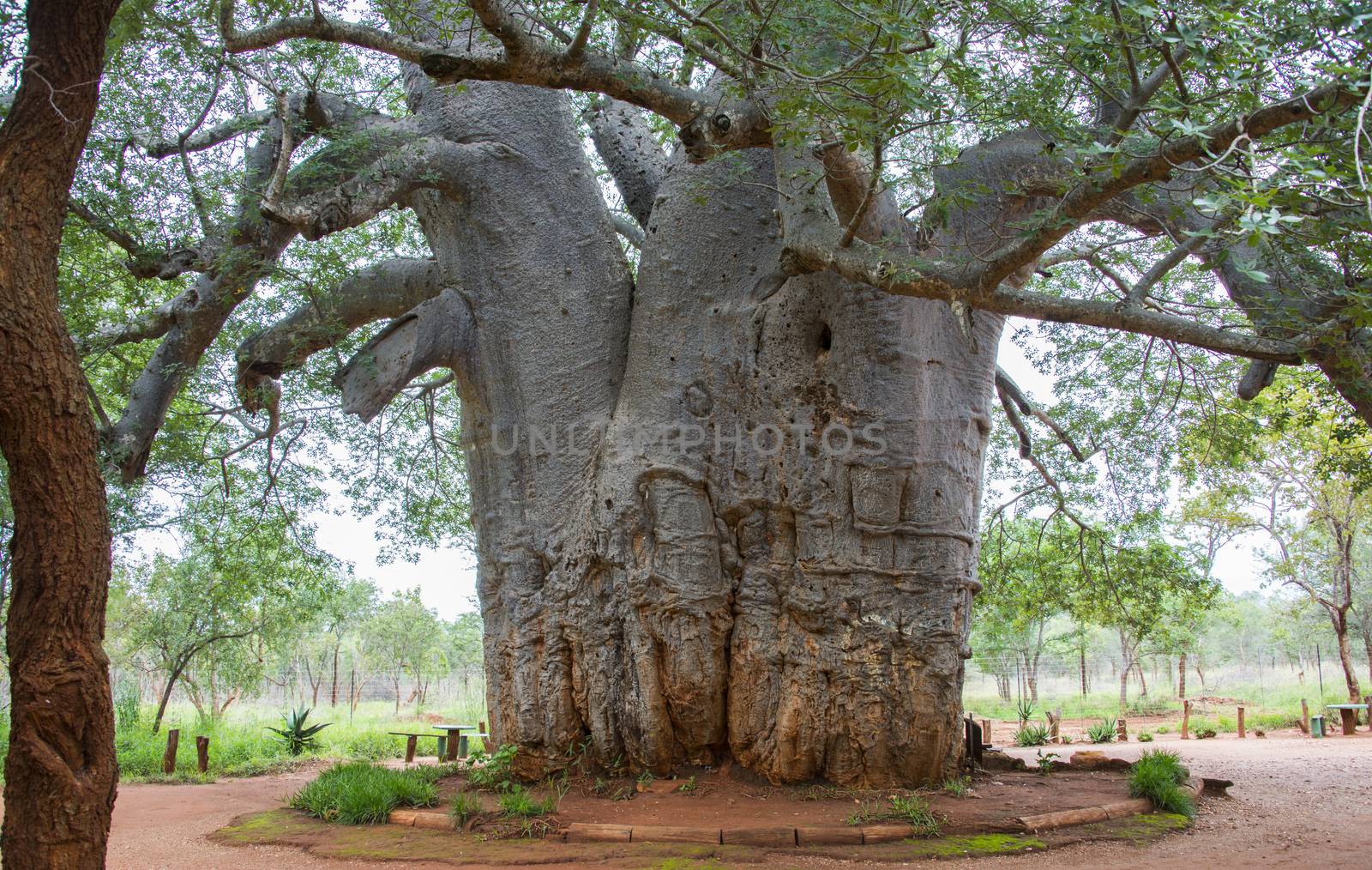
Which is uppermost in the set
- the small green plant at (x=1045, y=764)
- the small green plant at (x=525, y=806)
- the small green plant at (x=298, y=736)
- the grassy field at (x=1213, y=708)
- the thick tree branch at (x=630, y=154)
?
the thick tree branch at (x=630, y=154)

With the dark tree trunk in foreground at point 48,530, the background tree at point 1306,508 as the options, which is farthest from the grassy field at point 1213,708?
the dark tree trunk in foreground at point 48,530

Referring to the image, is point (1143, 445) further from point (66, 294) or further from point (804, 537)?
point (66, 294)

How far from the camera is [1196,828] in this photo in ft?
16.7

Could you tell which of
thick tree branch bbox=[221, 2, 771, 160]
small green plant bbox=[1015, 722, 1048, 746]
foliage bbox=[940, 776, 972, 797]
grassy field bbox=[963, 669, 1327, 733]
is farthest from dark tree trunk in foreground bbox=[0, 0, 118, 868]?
grassy field bbox=[963, 669, 1327, 733]

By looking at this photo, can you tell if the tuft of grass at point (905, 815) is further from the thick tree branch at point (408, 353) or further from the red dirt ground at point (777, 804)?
the thick tree branch at point (408, 353)

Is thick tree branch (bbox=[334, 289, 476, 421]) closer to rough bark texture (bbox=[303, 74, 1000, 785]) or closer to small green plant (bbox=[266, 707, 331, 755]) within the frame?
rough bark texture (bbox=[303, 74, 1000, 785])

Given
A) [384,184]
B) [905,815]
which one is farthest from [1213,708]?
[384,184]

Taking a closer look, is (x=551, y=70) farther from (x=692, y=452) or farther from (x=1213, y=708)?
(x=1213, y=708)

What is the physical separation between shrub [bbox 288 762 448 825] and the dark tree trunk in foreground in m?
2.69

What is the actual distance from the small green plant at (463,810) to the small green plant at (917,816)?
7.03 feet

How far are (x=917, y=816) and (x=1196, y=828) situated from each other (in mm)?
1594

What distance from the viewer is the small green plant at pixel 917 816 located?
15.4 ft

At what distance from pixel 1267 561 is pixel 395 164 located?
1904 cm

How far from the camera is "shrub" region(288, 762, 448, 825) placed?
5234mm
